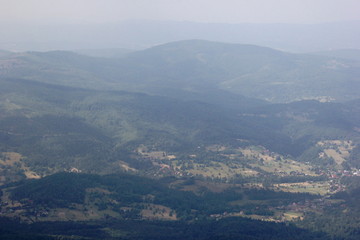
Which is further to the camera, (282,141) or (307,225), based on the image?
(282,141)

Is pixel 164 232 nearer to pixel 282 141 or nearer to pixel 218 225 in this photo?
pixel 218 225

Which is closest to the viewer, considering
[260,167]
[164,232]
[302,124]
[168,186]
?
[164,232]

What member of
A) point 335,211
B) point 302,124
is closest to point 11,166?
point 335,211

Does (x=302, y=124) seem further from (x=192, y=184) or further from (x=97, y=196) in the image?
(x=97, y=196)

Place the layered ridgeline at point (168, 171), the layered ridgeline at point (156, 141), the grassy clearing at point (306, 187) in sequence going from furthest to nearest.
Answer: the layered ridgeline at point (156, 141)
the grassy clearing at point (306, 187)
the layered ridgeline at point (168, 171)

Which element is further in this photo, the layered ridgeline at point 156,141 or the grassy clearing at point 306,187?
the layered ridgeline at point 156,141

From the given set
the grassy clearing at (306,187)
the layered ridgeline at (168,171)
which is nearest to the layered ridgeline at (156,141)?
the layered ridgeline at (168,171)

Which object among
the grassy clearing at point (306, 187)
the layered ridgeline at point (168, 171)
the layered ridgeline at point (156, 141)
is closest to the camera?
the layered ridgeline at point (168, 171)

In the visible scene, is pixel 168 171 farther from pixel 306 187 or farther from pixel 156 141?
pixel 306 187

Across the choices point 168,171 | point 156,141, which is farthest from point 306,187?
point 156,141

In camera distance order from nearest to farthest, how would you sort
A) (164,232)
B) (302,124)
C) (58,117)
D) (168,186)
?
(164,232) → (168,186) → (58,117) → (302,124)

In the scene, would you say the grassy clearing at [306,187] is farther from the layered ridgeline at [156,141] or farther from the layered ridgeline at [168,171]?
the layered ridgeline at [156,141]
